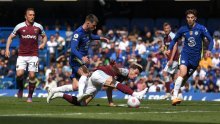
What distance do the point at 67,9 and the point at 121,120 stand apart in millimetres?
27849

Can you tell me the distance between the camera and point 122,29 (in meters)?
36.9

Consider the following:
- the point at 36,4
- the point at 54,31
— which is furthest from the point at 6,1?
the point at 54,31

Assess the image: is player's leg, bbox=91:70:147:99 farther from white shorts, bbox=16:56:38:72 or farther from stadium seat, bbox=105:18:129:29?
stadium seat, bbox=105:18:129:29

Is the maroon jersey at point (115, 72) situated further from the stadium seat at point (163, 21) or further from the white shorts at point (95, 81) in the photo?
the stadium seat at point (163, 21)

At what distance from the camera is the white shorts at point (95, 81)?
17641mm

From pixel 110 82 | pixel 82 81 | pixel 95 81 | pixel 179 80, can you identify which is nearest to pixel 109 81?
pixel 110 82

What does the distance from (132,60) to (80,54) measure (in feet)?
41.2

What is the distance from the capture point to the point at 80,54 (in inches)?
744

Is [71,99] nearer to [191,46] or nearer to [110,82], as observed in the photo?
[110,82]

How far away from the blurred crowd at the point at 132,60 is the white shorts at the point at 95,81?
12.2 metres

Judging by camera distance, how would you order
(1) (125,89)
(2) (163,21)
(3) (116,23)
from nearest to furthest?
(1) (125,89)
(2) (163,21)
(3) (116,23)

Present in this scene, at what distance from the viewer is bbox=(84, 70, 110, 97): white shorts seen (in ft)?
57.9

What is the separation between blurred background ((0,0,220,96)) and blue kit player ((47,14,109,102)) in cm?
843

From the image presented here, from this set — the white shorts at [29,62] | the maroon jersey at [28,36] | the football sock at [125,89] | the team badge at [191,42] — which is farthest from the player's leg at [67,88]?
the team badge at [191,42]
